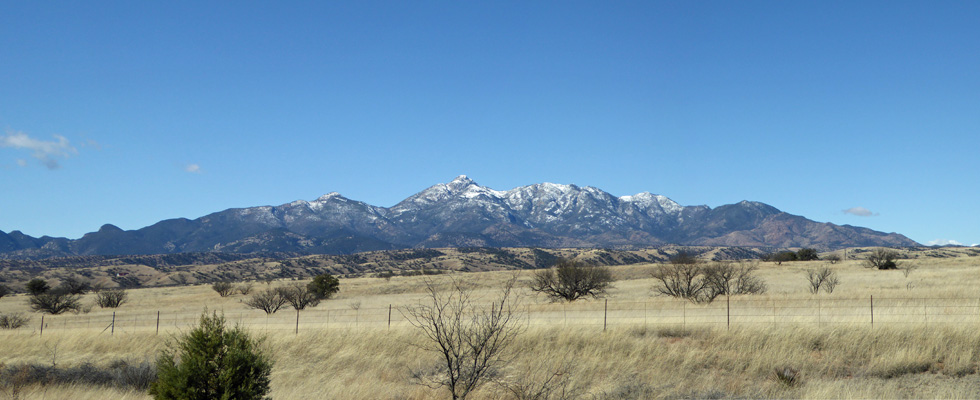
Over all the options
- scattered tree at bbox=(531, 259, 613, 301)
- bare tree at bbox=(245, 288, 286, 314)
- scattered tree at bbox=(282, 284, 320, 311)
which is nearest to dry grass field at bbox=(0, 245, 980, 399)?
scattered tree at bbox=(531, 259, 613, 301)

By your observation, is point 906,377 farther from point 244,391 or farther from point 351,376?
point 244,391

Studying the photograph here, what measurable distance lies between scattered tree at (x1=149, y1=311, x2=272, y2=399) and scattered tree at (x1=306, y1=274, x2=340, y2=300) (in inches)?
1690

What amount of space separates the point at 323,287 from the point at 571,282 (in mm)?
24383

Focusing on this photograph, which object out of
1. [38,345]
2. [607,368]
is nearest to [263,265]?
[38,345]

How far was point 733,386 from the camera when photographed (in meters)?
15.7

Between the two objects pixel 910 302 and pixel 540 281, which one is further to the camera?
pixel 540 281

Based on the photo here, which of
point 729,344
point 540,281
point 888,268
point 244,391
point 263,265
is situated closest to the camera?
point 244,391

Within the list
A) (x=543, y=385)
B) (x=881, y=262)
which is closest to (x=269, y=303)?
(x=543, y=385)

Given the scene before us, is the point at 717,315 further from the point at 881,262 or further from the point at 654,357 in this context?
the point at 881,262

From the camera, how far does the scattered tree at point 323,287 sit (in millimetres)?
54597

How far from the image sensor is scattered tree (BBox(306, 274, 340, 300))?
54.6m

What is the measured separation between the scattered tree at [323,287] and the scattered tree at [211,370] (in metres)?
42.9

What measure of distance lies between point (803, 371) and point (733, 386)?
231 centimetres

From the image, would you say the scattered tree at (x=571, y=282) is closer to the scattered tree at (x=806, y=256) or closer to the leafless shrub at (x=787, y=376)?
the leafless shrub at (x=787, y=376)
